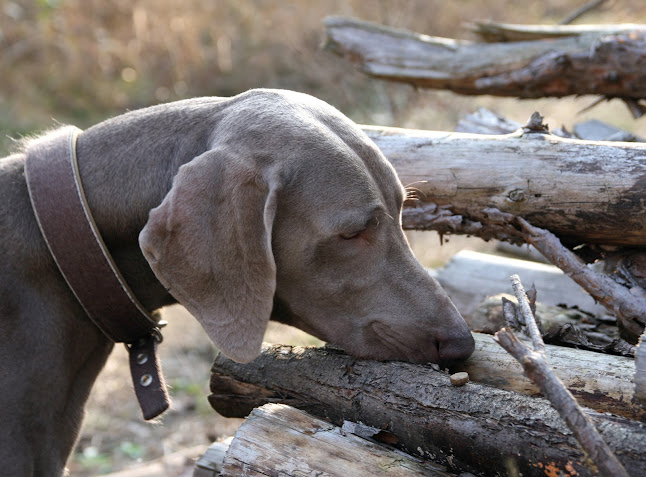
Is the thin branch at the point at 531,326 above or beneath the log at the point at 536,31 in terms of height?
beneath

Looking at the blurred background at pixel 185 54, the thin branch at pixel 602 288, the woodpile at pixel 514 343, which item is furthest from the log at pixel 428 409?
the blurred background at pixel 185 54

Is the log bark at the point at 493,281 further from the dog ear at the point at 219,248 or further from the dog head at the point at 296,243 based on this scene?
the dog ear at the point at 219,248

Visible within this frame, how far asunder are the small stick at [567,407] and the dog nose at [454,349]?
0.67 m

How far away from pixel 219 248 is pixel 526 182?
→ 1401mm

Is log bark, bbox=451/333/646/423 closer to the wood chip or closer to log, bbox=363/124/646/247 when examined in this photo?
the wood chip

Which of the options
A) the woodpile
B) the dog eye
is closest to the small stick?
the woodpile

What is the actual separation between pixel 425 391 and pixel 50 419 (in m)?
1.31

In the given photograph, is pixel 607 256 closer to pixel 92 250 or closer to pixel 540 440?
pixel 540 440

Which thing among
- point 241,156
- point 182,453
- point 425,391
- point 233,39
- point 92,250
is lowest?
point 182,453

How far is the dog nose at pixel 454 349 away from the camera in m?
2.37

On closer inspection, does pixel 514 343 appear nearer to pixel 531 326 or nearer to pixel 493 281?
pixel 531 326

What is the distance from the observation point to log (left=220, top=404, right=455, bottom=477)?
2041 mm

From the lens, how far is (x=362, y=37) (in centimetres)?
506

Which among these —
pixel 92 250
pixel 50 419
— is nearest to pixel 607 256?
pixel 92 250
